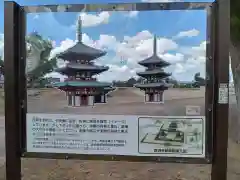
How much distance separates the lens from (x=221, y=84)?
10.5 feet

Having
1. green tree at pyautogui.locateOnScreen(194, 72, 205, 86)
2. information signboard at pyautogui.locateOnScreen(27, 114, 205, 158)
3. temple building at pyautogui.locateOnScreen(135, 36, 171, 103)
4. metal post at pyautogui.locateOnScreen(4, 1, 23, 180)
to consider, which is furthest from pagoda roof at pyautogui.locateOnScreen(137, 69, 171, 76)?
metal post at pyautogui.locateOnScreen(4, 1, 23, 180)

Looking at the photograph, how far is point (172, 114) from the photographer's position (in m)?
3.34

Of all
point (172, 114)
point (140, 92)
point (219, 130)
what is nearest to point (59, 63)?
point (140, 92)

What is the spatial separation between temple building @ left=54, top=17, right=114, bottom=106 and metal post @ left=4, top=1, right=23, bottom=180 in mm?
381

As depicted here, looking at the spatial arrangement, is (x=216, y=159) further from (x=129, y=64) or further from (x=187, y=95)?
(x=129, y=64)

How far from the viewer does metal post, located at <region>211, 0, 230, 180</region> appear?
10.4 feet

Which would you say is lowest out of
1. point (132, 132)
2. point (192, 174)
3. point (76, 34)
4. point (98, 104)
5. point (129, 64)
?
point (192, 174)

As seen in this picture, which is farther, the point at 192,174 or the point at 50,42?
the point at 192,174

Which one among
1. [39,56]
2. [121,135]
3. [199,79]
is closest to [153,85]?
[199,79]

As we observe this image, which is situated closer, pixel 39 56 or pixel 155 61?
pixel 155 61

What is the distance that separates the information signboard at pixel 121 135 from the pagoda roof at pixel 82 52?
525mm

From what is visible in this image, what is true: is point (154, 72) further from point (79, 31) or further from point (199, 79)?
point (79, 31)

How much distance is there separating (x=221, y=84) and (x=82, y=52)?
1230 mm

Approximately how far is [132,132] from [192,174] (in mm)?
2279
